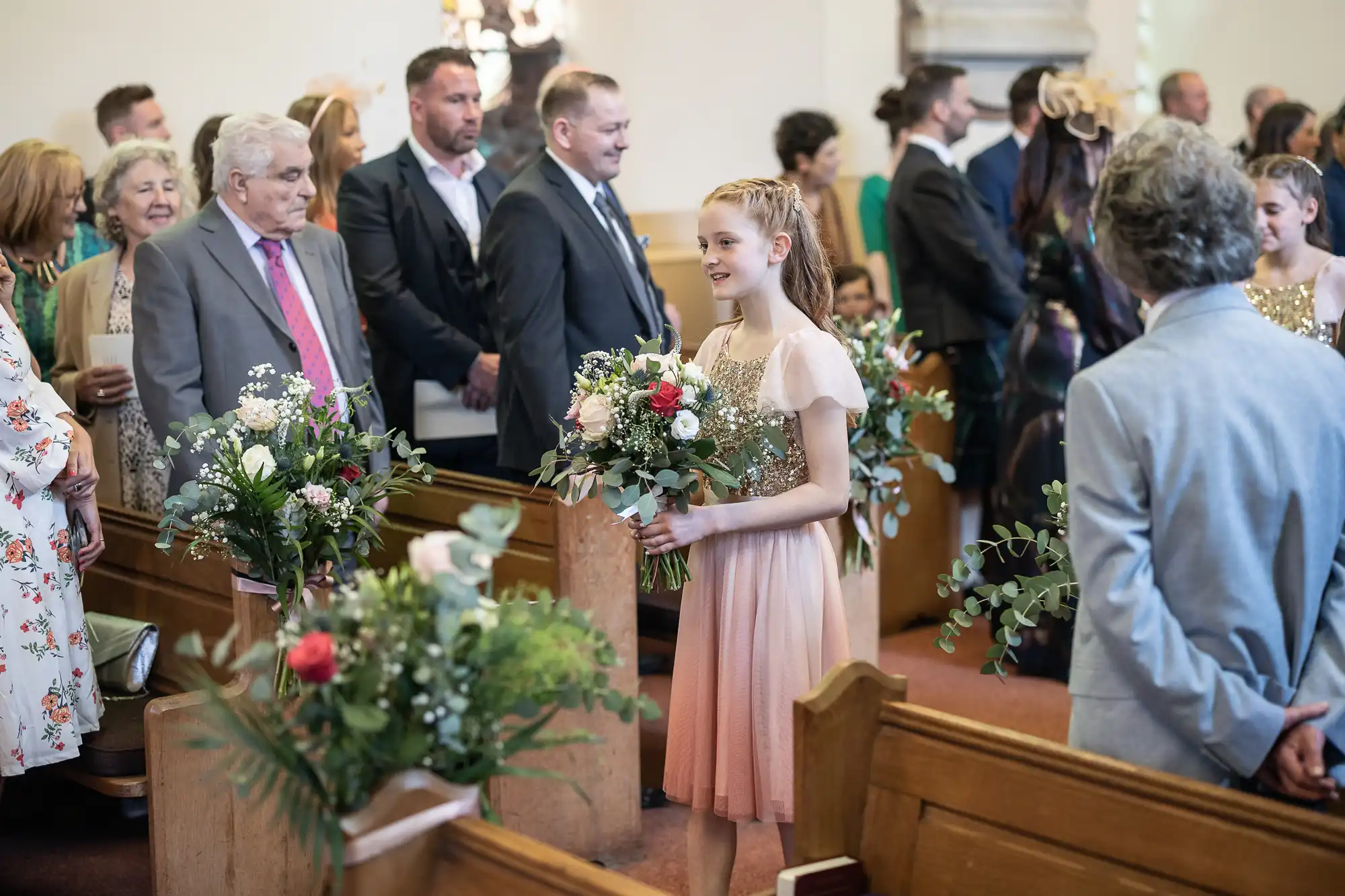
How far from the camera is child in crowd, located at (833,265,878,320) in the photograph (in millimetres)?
6176

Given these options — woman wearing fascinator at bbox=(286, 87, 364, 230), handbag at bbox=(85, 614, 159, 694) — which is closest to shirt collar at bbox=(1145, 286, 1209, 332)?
handbag at bbox=(85, 614, 159, 694)

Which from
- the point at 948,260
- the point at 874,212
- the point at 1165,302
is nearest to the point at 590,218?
the point at 948,260

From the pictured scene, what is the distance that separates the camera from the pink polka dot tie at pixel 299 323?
387 centimetres

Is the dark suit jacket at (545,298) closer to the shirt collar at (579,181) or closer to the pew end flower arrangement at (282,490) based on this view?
the shirt collar at (579,181)

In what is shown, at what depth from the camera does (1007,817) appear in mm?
2035

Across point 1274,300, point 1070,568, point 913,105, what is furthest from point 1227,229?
point 913,105

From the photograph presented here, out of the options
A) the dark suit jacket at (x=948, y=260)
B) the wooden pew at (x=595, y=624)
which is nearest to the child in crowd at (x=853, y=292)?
the dark suit jacket at (x=948, y=260)

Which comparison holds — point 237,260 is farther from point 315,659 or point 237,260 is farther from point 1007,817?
point 1007,817

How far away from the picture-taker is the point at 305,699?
1902mm

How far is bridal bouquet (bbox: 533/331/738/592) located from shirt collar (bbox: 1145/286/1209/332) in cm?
94

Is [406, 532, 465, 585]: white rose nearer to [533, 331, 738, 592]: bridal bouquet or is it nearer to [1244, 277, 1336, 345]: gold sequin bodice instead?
[533, 331, 738, 592]: bridal bouquet

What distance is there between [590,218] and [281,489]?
139 cm

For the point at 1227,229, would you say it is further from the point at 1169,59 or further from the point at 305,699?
the point at 1169,59

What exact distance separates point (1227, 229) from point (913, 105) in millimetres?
4459
